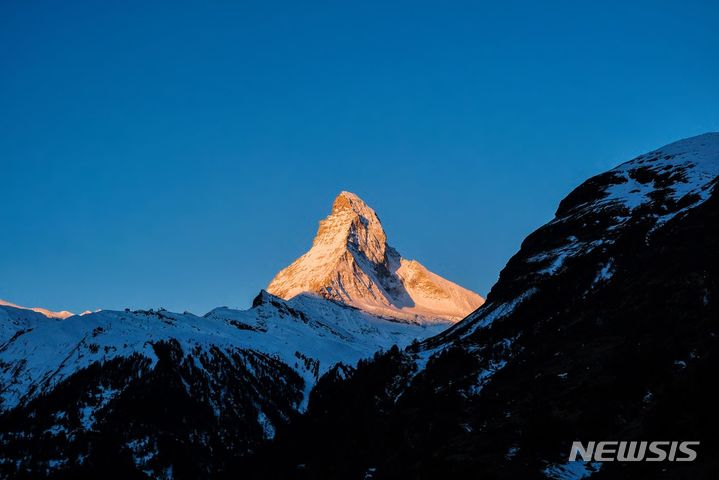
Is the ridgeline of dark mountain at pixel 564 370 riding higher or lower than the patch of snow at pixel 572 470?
higher

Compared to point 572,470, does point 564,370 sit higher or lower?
higher

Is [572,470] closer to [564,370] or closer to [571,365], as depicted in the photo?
[564,370]

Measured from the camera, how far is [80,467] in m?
197

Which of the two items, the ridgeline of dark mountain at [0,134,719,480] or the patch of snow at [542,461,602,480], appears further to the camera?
the ridgeline of dark mountain at [0,134,719,480]

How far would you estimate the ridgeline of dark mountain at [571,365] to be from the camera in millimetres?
87812

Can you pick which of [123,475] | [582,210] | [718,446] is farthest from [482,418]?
[123,475]

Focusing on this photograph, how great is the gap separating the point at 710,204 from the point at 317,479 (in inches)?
3403

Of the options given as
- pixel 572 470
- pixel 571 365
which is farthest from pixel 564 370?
pixel 572 470

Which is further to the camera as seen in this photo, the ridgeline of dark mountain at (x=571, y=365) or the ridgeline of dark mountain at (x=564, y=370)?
the ridgeline of dark mountain at (x=564, y=370)

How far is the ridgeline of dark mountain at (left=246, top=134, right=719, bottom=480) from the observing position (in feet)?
288

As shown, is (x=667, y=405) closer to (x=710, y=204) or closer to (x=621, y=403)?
(x=621, y=403)

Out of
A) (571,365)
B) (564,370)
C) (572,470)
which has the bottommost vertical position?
(572,470)

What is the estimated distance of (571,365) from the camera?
11462cm

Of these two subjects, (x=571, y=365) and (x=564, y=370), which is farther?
(x=571, y=365)
